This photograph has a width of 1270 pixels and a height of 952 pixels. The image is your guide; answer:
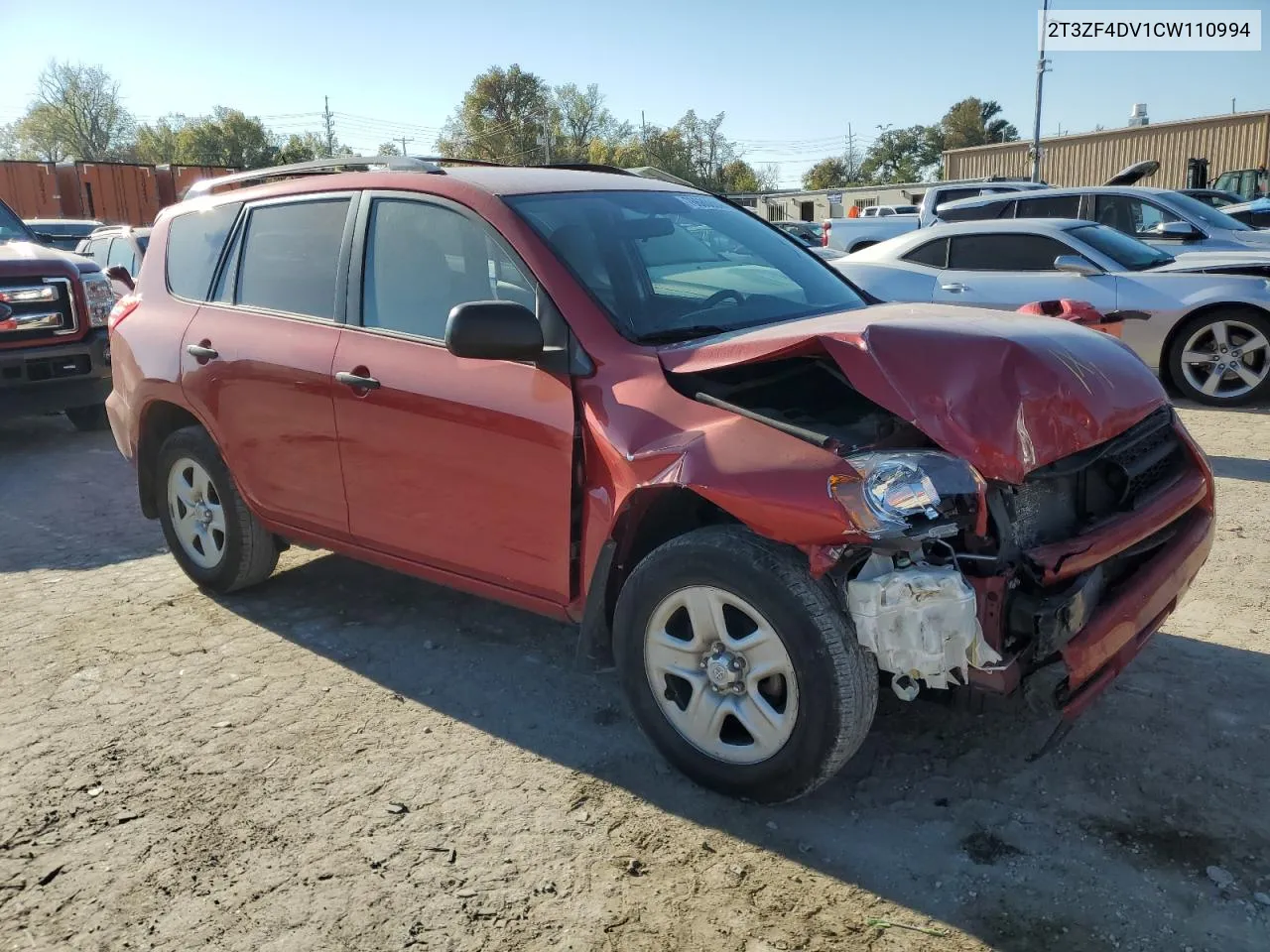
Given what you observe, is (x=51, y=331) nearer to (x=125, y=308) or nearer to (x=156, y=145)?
(x=125, y=308)

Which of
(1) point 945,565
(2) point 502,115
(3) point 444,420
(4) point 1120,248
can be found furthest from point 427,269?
(2) point 502,115

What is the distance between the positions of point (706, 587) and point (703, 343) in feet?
2.65

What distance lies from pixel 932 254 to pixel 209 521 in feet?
22.7

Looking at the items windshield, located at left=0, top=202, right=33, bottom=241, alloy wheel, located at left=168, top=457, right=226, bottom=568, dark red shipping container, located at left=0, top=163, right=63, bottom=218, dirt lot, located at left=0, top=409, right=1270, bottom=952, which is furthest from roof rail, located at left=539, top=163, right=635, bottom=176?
dark red shipping container, located at left=0, top=163, right=63, bottom=218

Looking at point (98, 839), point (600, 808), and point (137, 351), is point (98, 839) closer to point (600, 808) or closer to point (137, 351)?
point (600, 808)

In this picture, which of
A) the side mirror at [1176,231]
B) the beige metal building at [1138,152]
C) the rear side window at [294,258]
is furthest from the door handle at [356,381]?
the beige metal building at [1138,152]

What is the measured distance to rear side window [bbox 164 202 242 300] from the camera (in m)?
4.68

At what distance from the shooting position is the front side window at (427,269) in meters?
3.56

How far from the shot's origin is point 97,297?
8680 mm

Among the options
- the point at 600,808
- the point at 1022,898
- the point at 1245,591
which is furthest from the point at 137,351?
the point at 1245,591

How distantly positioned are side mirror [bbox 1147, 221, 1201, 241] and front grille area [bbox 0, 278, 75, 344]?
34.4 feet

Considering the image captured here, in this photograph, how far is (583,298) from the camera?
3.34 m

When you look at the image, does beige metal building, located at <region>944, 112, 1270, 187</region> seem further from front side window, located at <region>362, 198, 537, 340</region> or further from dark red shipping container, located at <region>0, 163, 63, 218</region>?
front side window, located at <region>362, 198, 537, 340</region>

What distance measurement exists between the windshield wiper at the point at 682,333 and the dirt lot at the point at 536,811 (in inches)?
52.3
